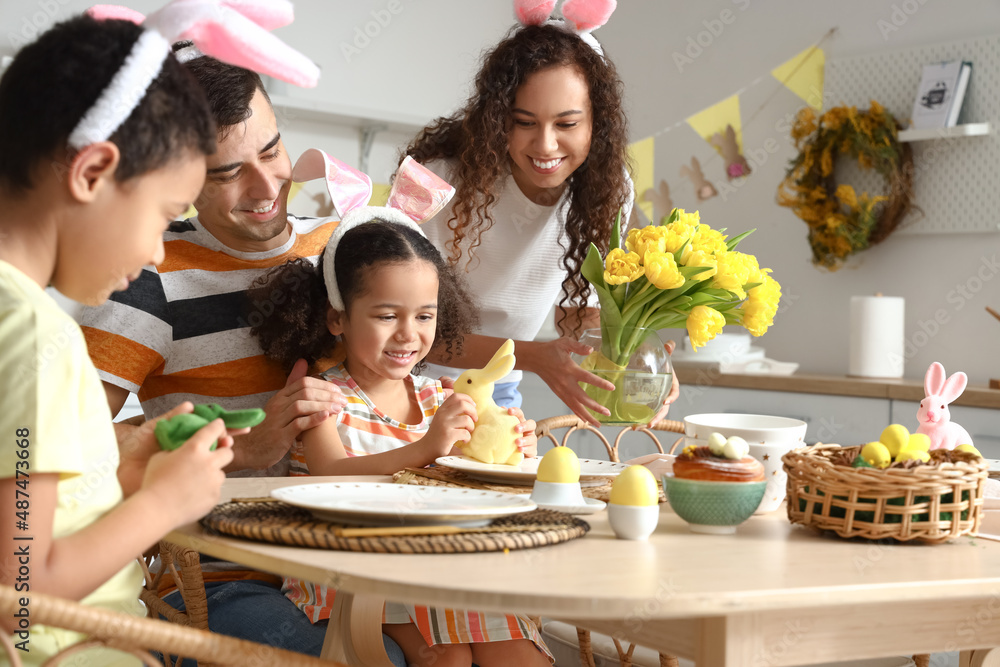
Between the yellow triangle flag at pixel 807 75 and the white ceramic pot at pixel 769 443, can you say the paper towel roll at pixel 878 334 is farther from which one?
the white ceramic pot at pixel 769 443

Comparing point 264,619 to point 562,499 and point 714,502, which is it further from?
point 714,502

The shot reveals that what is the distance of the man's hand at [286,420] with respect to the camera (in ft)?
4.46

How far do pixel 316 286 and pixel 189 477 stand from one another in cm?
84

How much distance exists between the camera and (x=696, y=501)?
895 millimetres

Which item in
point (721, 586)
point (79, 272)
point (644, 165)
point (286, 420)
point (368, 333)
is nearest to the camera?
point (721, 586)

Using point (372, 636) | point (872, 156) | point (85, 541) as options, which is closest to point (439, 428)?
point (372, 636)

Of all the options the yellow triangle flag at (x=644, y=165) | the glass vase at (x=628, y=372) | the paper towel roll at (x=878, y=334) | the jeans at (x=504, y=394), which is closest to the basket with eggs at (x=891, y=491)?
the glass vase at (x=628, y=372)

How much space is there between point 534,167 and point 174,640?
1340 mm

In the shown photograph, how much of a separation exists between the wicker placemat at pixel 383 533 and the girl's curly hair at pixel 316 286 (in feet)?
2.16

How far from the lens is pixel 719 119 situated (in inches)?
137

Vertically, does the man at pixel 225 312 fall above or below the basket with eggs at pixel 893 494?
above

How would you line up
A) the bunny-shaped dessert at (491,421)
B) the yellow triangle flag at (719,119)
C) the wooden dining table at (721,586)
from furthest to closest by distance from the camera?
the yellow triangle flag at (719,119) → the bunny-shaped dessert at (491,421) → the wooden dining table at (721,586)

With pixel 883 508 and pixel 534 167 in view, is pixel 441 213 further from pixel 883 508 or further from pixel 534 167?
pixel 883 508

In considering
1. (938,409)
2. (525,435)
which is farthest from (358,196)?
(938,409)
